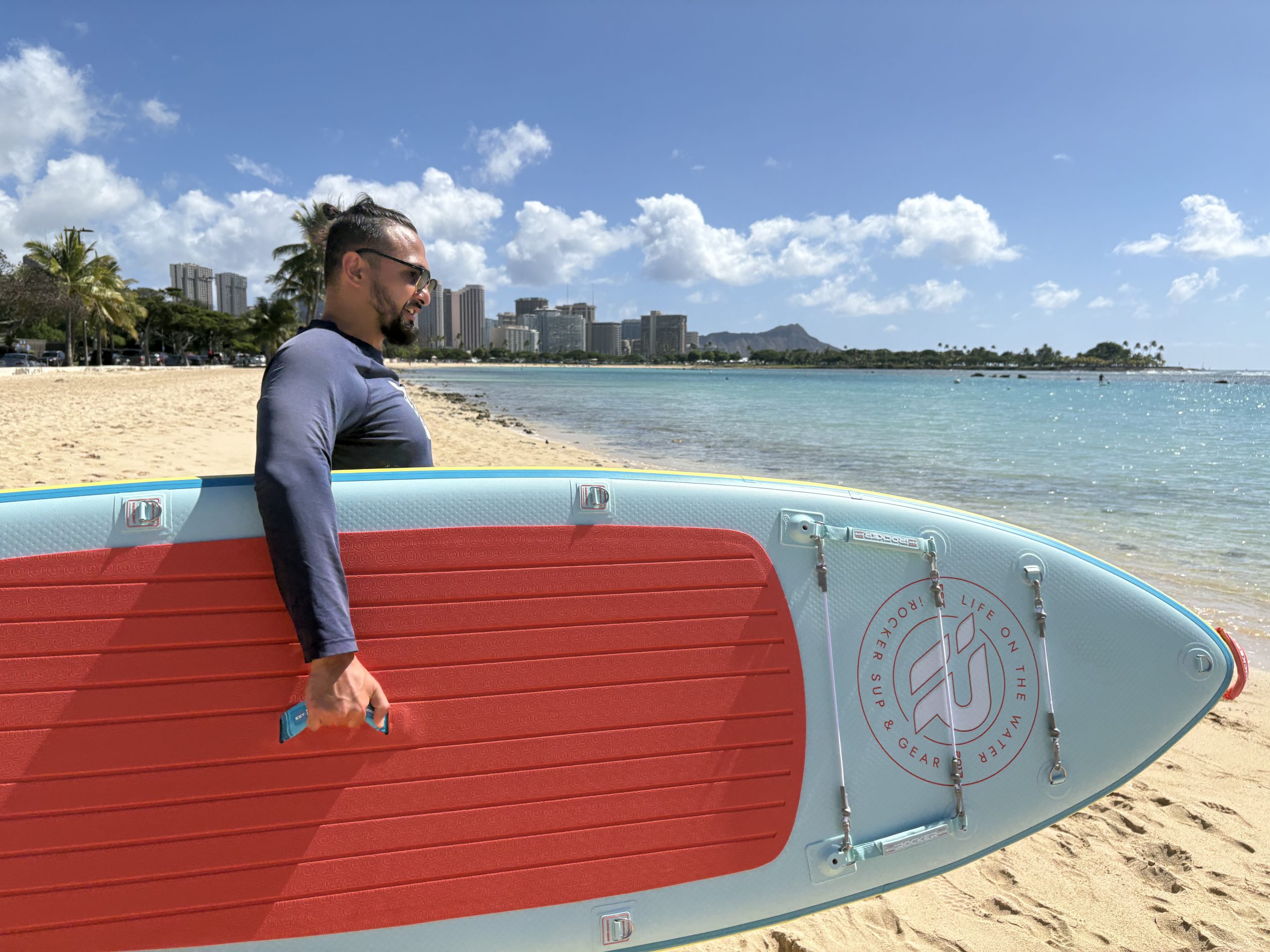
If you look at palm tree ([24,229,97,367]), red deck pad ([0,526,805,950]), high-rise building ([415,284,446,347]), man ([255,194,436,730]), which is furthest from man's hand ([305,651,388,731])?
high-rise building ([415,284,446,347])

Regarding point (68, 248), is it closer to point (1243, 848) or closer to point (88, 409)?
point (88, 409)

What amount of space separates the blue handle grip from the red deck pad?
0.16ft

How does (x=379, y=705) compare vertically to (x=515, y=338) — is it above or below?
below

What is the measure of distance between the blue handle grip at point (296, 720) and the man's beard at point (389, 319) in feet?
2.96

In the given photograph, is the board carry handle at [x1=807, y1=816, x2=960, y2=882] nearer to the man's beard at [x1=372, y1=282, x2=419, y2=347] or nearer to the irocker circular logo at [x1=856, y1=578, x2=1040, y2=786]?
the irocker circular logo at [x1=856, y1=578, x2=1040, y2=786]

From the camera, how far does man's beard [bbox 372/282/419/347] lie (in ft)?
5.97

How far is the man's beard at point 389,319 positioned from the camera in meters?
1.82

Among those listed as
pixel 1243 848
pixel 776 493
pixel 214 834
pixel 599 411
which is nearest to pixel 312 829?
pixel 214 834

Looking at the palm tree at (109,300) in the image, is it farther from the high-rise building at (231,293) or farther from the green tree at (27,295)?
the high-rise building at (231,293)

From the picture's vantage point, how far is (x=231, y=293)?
130625 millimetres

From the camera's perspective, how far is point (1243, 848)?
96.1 inches

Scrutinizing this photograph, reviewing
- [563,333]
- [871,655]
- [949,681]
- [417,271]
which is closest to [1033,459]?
[949,681]

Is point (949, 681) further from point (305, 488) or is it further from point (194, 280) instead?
point (194, 280)

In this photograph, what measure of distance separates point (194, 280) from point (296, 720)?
143m
